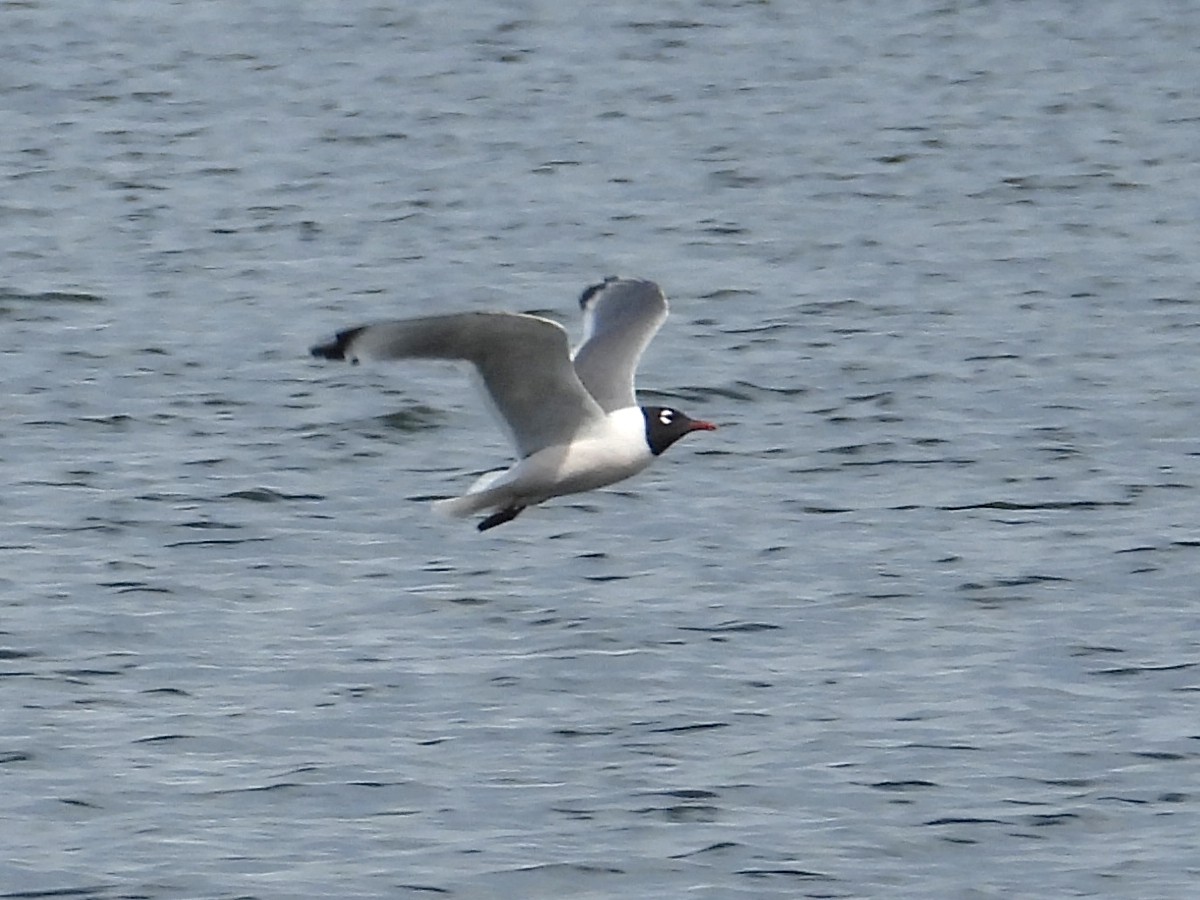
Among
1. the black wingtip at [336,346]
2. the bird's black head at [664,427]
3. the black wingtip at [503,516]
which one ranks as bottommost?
the black wingtip at [503,516]

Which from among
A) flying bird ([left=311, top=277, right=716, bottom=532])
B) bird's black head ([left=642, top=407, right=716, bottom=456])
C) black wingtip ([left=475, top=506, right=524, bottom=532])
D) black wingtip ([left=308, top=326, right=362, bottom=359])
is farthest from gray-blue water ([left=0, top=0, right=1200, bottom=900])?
black wingtip ([left=308, top=326, right=362, bottom=359])

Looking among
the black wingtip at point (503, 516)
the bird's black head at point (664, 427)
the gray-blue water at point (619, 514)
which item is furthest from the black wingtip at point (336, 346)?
the gray-blue water at point (619, 514)

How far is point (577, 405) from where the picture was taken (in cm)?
945

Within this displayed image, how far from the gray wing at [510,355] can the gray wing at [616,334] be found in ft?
1.55

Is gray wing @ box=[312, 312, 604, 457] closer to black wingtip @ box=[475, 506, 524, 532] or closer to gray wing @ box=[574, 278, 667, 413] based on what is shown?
black wingtip @ box=[475, 506, 524, 532]

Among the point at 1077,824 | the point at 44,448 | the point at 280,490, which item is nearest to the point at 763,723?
the point at 1077,824

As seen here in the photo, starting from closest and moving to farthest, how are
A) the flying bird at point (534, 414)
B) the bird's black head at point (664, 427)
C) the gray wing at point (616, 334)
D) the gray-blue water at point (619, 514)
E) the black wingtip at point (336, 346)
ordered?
the black wingtip at point (336, 346) → the flying bird at point (534, 414) → the bird's black head at point (664, 427) → the gray-blue water at point (619, 514) → the gray wing at point (616, 334)

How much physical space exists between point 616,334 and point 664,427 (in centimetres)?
87

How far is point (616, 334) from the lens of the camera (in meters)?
10.3

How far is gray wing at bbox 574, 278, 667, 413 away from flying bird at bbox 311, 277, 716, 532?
0.24 m

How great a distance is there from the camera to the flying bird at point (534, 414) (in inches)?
354

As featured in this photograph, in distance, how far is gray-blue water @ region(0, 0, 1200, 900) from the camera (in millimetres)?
9727

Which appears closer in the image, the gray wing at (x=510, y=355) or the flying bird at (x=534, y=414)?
the gray wing at (x=510, y=355)

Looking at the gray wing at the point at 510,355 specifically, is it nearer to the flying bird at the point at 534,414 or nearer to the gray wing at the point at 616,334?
the flying bird at the point at 534,414
